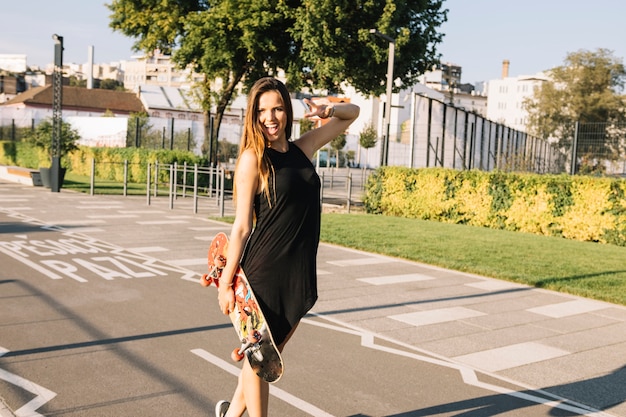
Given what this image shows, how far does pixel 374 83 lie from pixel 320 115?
21243 millimetres

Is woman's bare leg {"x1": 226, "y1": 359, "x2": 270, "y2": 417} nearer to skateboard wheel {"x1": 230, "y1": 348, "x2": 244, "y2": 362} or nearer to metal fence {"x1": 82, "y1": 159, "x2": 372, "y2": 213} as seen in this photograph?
skateboard wheel {"x1": 230, "y1": 348, "x2": 244, "y2": 362}

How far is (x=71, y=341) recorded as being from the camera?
18.0 feet

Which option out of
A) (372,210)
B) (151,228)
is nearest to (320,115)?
(151,228)

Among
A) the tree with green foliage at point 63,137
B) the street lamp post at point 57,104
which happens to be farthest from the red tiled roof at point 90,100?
the street lamp post at point 57,104

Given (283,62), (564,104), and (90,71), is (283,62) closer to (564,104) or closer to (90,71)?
(564,104)

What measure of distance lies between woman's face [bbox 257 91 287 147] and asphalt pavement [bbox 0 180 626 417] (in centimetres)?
200

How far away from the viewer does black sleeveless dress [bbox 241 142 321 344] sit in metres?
3.10

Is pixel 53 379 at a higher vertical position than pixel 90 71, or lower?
lower

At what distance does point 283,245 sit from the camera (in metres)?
3.11

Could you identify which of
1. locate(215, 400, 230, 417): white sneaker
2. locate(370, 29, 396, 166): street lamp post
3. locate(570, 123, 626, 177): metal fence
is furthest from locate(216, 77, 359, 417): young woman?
locate(570, 123, 626, 177): metal fence

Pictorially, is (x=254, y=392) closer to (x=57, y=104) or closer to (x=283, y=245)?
(x=283, y=245)

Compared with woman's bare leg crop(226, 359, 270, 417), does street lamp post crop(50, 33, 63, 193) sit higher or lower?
higher

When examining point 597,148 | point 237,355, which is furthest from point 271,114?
point 597,148

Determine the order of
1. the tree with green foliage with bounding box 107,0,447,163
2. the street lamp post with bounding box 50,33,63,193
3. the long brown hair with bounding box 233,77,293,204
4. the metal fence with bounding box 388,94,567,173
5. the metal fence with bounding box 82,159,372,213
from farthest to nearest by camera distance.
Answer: the metal fence with bounding box 388,94,567,173 → the street lamp post with bounding box 50,33,63,193 → the tree with green foliage with bounding box 107,0,447,163 → the metal fence with bounding box 82,159,372,213 → the long brown hair with bounding box 233,77,293,204
